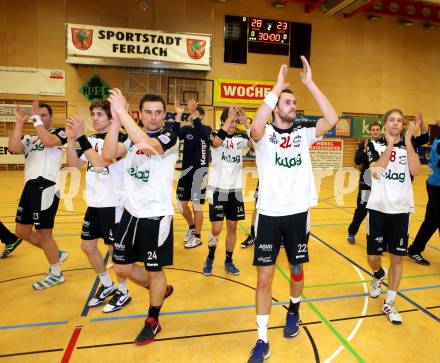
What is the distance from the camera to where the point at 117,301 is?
4.04 metres

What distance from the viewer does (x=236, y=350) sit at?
3279mm

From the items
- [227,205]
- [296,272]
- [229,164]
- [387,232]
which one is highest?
[229,164]

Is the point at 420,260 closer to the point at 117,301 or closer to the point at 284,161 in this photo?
the point at 284,161

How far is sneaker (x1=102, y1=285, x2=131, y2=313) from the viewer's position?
3.95m

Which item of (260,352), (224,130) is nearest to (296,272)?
(260,352)

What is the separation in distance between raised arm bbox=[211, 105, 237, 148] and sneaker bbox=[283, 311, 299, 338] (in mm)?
2260

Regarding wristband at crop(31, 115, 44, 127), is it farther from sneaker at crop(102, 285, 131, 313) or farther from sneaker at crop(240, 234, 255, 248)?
sneaker at crop(240, 234, 255, 248)

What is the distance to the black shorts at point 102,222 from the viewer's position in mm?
4047

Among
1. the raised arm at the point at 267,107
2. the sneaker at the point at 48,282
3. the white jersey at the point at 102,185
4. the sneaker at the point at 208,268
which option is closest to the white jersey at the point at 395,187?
the raised arm at the point at 267,107

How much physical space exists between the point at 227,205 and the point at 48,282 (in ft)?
8.48

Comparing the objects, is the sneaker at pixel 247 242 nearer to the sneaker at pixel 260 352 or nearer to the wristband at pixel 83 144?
the sneaker at pixel 260 352

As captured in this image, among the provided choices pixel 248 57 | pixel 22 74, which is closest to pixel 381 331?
pixel 248 57

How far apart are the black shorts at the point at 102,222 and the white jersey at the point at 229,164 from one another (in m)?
1.60

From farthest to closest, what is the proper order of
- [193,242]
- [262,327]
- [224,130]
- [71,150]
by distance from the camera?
[193,242]
[224,130]
[71,150]
[262,327]
